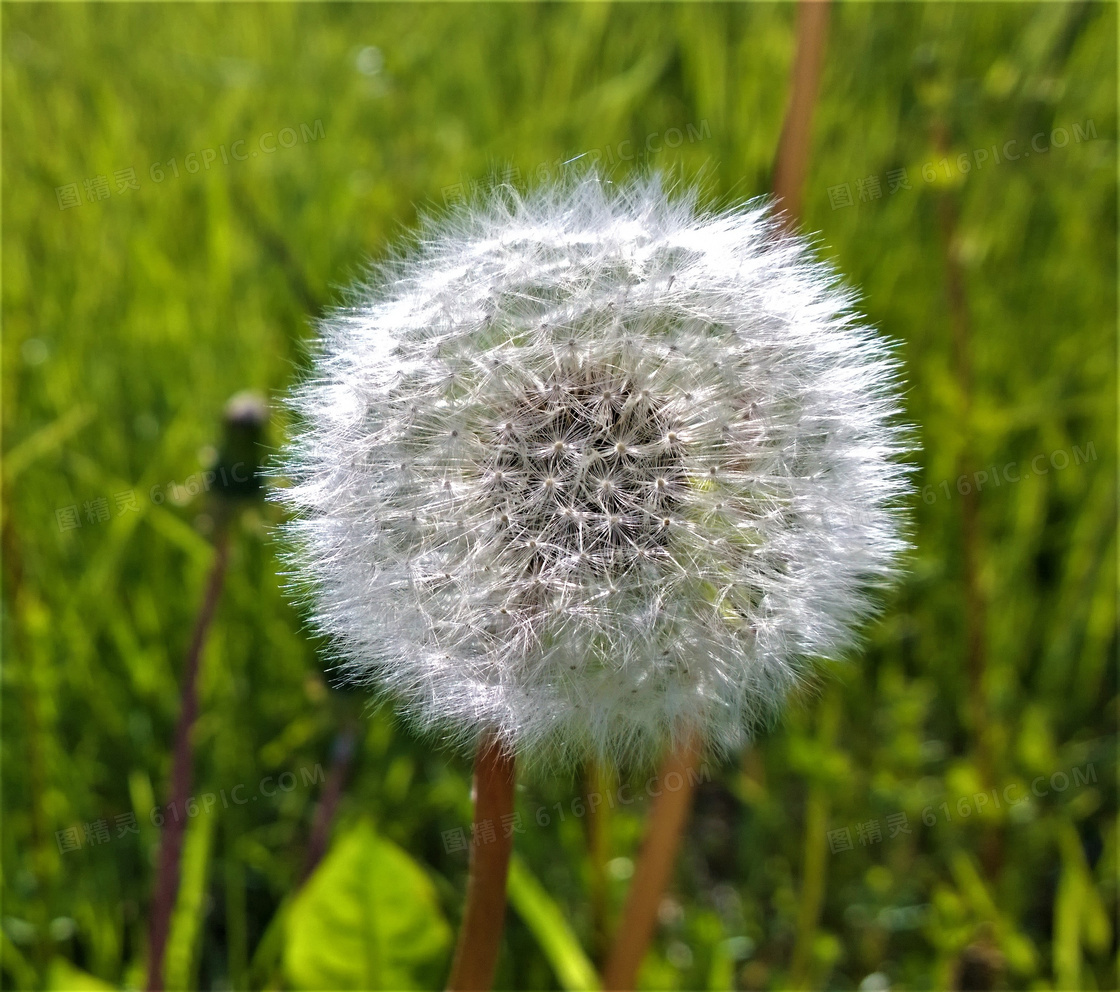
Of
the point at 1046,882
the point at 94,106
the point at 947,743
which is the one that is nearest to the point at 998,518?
the point at 947,743

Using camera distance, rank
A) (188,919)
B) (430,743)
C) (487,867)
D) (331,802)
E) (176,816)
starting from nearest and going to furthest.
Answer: (487,867) < (176,816) < (331,802) < (188,919) < (430,743)

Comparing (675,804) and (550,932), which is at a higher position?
(675,804)

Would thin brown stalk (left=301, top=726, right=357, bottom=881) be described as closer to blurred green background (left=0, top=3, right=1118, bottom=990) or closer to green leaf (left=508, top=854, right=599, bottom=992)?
blurred green background (left=0, top=3, right=1118, bottom=990)

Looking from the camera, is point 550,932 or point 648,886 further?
point 550,932

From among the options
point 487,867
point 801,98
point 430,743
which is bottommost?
point 487,867

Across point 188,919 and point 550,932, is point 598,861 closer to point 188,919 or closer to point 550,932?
point 550,932

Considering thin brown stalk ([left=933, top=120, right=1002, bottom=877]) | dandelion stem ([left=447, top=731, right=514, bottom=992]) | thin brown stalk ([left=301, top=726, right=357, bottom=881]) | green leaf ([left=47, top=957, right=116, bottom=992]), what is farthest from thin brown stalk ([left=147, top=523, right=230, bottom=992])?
thin brown stalk ([left=933, top=120, right=1002, bottom=877])

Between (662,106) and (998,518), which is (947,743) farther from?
(662,106)

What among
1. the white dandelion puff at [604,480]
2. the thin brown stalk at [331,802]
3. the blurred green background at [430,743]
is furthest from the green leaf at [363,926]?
the white dandelion puff at [604,480]

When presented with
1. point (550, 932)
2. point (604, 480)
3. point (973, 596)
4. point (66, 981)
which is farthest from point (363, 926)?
point (973, 596)
